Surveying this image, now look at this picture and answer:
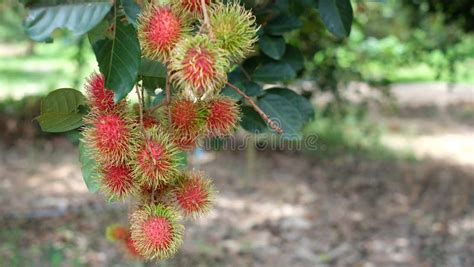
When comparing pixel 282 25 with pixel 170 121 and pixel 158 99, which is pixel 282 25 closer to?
pixel 158 99

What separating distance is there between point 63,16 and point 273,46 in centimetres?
50

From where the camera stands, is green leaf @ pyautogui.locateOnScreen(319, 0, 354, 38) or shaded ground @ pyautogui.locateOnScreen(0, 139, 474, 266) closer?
green leaf @ pyautogui.locateOnScreen(319, 0, 354, 38)

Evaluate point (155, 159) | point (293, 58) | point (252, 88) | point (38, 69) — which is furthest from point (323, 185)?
point (38, 69)

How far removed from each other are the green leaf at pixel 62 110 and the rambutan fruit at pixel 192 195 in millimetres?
173

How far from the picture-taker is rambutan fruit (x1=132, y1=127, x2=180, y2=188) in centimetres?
75

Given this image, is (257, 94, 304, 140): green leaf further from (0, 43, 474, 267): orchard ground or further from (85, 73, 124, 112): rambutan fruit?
(0, 43, 474, 267): orchard ground

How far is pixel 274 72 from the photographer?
1.29 meters

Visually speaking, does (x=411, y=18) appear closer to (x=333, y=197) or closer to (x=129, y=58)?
(x=333, y=197)

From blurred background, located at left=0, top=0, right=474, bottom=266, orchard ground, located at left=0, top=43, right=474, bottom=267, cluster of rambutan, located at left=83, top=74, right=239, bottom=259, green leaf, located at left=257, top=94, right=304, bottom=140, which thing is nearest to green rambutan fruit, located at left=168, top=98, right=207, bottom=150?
cluster of rambutan, located at left=83, top=74, right=239, bottom=259

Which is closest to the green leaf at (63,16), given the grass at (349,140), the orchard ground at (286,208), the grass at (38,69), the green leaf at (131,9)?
the green leaf at (131,9)

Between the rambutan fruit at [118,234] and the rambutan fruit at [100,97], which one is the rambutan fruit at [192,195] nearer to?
the rambutan fruit at [100,97]

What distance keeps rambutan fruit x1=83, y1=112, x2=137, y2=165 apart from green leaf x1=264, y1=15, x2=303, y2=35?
53cm

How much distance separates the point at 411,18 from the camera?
3326 mm

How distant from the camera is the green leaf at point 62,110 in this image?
2.78ft
